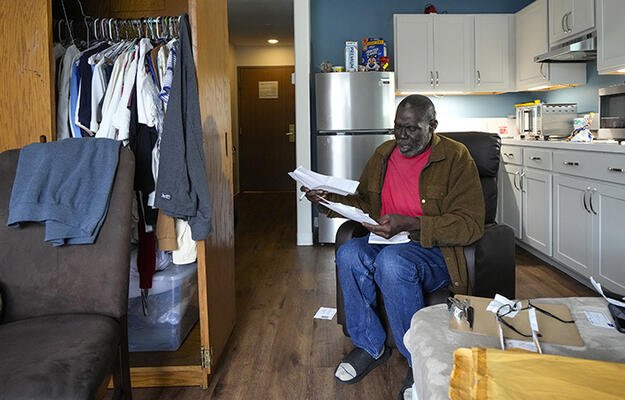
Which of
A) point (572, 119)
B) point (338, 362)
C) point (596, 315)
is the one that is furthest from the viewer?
point (572, 119)

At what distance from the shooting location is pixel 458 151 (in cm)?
225

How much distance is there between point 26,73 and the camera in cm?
198

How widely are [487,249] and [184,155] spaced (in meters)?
1.18

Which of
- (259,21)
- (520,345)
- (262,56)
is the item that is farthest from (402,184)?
(262,56)

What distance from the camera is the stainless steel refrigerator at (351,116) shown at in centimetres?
484

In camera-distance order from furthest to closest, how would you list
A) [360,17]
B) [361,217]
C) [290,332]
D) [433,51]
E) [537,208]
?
[360,17] < [433,51] < [537,208] < [290,332] < [361,217]

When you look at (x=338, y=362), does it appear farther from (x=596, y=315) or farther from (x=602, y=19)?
(x=602, y=19)

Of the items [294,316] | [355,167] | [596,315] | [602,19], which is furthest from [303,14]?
[596,315]

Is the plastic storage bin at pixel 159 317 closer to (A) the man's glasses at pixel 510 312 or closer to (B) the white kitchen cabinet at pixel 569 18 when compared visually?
(A) the man's glasses at pixel 510 312

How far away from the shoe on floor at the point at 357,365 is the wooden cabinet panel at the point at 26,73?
1.41 meters

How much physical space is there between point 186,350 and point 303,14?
335cm

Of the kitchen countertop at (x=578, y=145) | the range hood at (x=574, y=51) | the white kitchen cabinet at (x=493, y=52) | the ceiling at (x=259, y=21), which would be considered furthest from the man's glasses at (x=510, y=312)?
the ceiling at (x=259, y=21)

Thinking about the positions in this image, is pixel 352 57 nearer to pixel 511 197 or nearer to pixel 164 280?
pixel 511 197

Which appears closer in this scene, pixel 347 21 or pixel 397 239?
pixel 397 239
